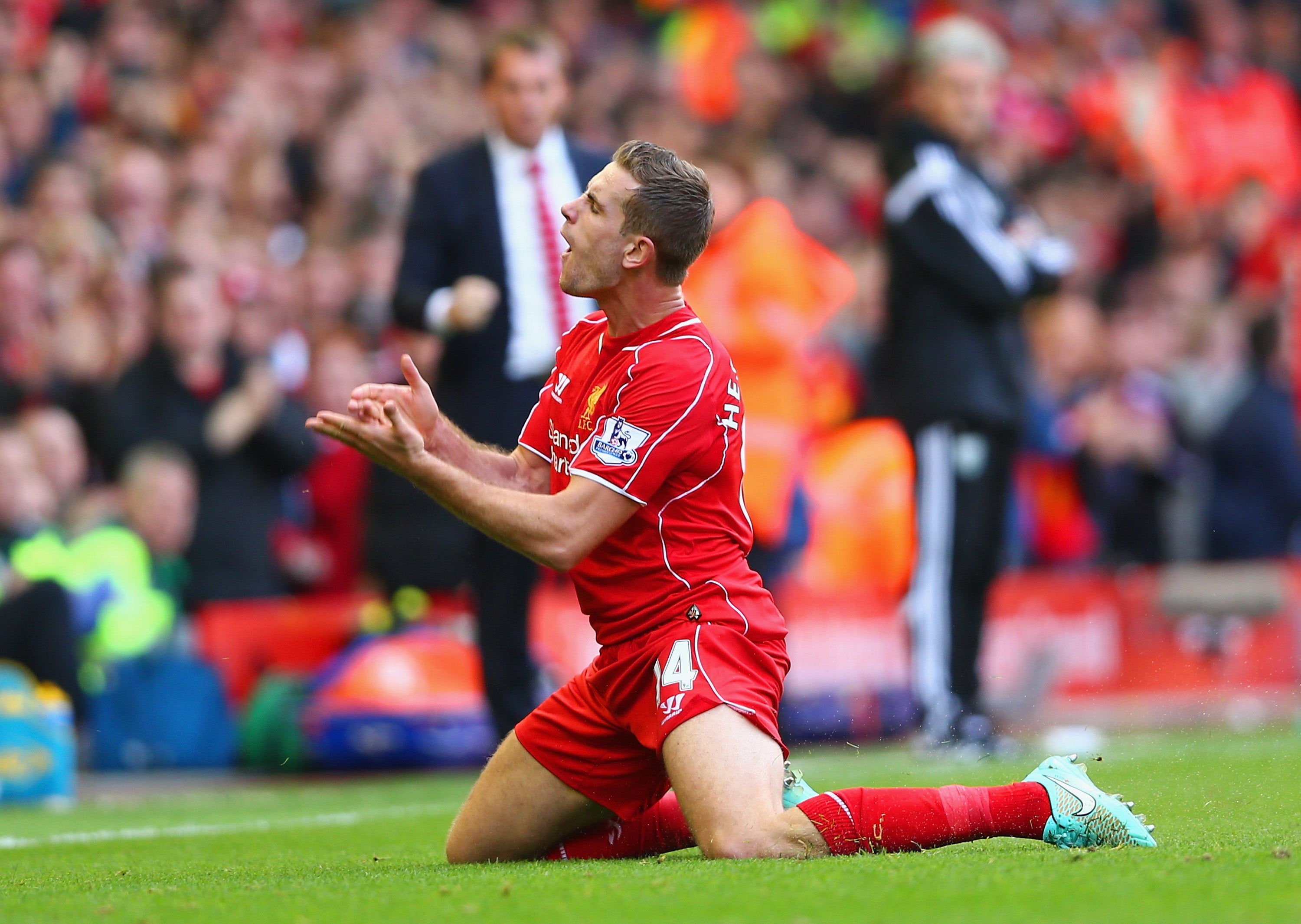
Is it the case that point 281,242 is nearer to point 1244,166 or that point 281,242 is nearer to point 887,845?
point 887,845

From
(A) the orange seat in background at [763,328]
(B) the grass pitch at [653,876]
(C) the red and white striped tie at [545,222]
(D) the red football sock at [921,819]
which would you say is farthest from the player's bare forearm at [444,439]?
(A) the orange seat in background at [763,328]

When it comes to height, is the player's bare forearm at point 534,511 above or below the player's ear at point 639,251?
below

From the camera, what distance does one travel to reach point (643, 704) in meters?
4.81

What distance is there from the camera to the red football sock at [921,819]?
454cm

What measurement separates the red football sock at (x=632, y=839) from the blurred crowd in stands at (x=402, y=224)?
4054mm

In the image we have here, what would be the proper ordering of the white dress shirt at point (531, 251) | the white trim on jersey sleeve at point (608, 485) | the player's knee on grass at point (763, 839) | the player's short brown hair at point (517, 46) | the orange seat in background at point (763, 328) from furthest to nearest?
the orange seat in background at point (763, 328), the white dress shirt at point (531, 251), the player's short brown hair at point (517, 46), the white trim on jersey sleeve at point (608, 485), the player's knee on grass at point (763, 839)

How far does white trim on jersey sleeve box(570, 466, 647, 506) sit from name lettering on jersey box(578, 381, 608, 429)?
9.1 inches

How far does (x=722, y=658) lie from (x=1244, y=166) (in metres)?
14.0

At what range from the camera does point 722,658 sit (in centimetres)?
473

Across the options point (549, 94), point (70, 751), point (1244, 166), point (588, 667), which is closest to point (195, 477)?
point (70, 751)

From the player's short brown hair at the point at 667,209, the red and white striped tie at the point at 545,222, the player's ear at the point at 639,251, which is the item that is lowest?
the player's ear at the point at 639,251

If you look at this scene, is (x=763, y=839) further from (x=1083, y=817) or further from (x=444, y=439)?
(x=444, y=439)

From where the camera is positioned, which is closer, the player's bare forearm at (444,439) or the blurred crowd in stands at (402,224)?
the player's bare forearm at (444,439)

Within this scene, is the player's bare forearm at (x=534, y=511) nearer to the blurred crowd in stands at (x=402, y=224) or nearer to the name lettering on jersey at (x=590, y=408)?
the name lettering on jersey at (x=590, y=408)
